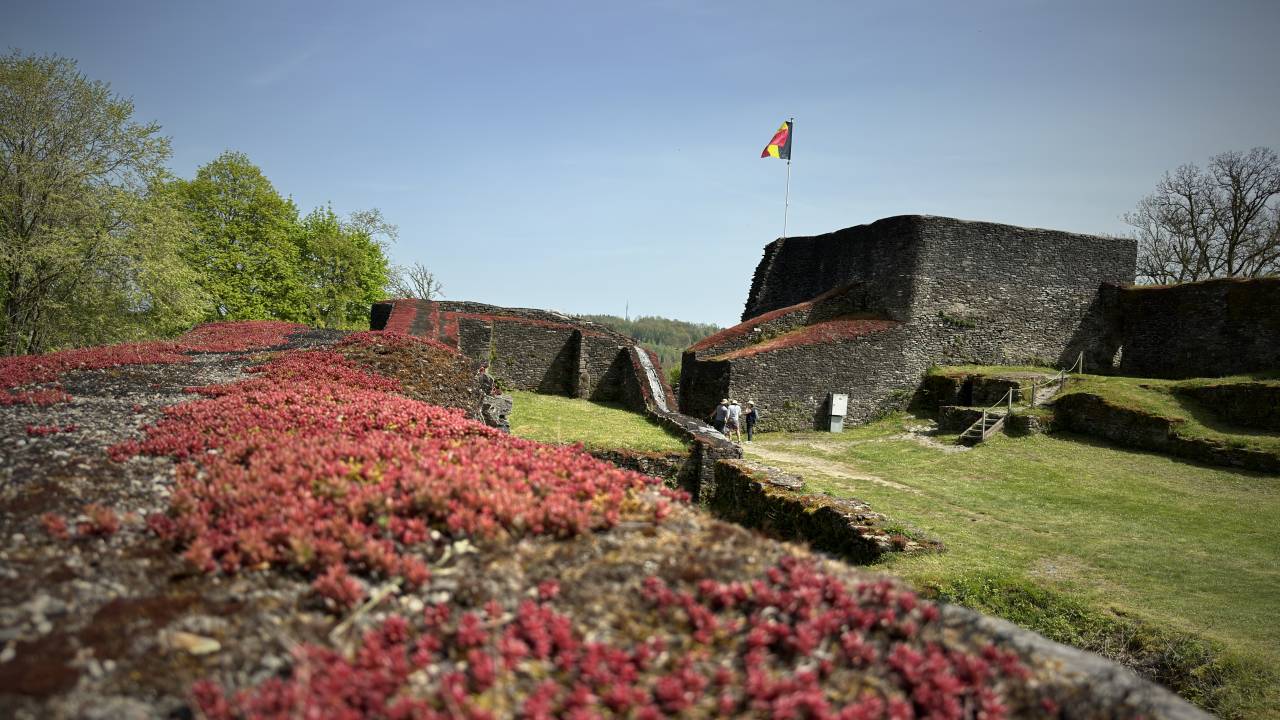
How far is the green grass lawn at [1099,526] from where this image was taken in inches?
293

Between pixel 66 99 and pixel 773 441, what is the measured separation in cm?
2853

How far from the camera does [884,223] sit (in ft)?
89.6

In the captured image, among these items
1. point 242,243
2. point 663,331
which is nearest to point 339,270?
point 242,243

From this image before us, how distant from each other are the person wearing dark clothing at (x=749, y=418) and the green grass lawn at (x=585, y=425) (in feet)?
15.3

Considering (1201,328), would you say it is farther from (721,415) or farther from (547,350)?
(547,350)

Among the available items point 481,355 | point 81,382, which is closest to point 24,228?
point 481,355

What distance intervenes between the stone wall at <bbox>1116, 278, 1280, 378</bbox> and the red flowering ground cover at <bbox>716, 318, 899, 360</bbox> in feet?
37.4

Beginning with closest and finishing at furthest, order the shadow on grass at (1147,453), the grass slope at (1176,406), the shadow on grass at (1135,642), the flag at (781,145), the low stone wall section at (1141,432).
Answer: the shadow on grass at (1135,642) → the shadow on grass at (1147,453) → the low stone wall section at (1141,432) → the grass slope at (1176,406) → the flag at (781,145)

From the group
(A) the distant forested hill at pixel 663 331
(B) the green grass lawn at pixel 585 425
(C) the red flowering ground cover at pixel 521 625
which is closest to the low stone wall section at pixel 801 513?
(B) the green grass lawn at pixel 585 425

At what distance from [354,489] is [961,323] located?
2755 centimetres

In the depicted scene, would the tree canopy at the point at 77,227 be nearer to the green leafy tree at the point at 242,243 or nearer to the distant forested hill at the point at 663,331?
the green leafy tree at the point at 242,243

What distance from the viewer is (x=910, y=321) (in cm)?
2575

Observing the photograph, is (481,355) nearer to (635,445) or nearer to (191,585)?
(635,445)

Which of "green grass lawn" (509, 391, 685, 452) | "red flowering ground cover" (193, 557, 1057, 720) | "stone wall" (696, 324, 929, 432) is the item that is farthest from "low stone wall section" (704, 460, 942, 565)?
"stone wall" (696, 324, 929, 432)
